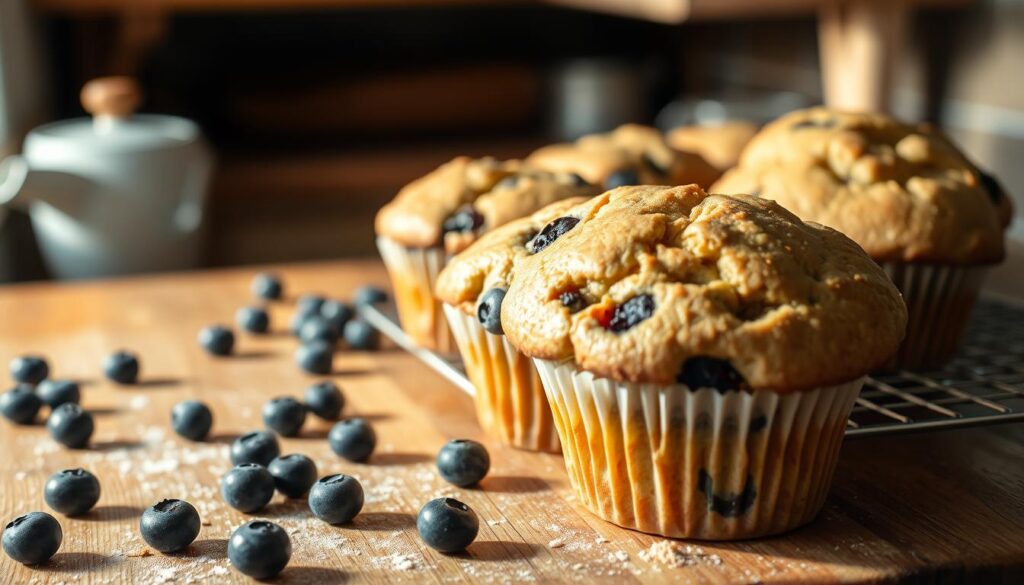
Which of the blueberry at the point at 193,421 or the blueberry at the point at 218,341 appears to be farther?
the blueberry at the point at 218,341

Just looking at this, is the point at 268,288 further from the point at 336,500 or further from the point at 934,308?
the point at 934,308

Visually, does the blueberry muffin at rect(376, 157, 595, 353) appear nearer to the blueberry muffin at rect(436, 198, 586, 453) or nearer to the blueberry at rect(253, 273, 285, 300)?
the blueberry muffin at rect(436, 198, 586, 453)

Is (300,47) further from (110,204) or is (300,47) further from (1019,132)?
(1019,132)

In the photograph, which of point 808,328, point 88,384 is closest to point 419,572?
point 808,328

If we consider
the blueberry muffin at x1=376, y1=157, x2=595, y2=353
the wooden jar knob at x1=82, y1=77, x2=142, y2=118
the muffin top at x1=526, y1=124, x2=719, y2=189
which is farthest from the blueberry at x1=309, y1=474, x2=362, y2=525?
the wooden jar knob at x1=82, y1=77, x2=142, y2=118

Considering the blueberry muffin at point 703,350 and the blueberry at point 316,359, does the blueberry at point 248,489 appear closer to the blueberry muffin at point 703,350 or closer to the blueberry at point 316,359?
the blueberry muffin at point 703,350

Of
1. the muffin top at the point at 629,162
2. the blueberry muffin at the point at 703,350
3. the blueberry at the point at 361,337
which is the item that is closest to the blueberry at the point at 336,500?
the blueberry muffin at the point at 703,350
